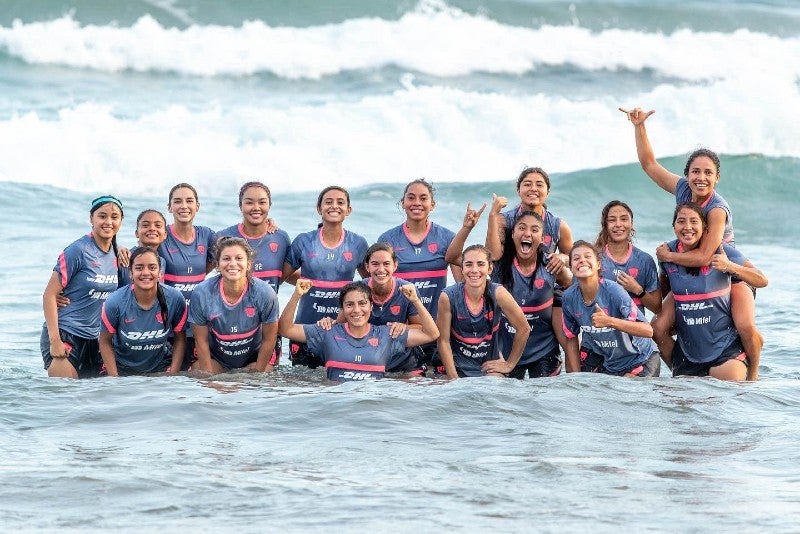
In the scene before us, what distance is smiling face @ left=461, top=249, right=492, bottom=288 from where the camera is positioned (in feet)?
32.3

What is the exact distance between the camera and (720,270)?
9.95m

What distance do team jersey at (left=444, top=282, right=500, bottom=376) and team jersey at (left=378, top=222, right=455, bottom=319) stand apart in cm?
41

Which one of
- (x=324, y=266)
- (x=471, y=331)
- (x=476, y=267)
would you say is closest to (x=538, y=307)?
(x=471, y=331)

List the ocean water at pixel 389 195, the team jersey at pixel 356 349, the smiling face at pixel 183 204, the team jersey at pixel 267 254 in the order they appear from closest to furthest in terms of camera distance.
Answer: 1. the ocean water at pixel 389 195
2. the team jersey at pixel 356 349
3. the smiling face at pixel 183 204
4. the team jersey at pixel 267 254

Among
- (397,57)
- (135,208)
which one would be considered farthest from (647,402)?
(397,57)

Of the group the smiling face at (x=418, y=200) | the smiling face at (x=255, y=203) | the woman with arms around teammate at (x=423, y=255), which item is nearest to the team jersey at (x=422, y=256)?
the woman with arms around teammate at (x=423, y=255)

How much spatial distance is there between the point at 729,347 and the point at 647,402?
51.7 inches

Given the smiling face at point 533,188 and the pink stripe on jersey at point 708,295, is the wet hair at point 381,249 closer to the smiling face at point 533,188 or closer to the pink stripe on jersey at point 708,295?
the smiling face at point 533,188

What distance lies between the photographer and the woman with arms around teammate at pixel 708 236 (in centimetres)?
991

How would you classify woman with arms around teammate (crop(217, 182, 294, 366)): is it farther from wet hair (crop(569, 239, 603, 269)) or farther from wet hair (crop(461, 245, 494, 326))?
wet hair (crop(569, 239, 603, 269))

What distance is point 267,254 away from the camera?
35.0 ft

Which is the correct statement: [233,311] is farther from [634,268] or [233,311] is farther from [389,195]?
[389,195]

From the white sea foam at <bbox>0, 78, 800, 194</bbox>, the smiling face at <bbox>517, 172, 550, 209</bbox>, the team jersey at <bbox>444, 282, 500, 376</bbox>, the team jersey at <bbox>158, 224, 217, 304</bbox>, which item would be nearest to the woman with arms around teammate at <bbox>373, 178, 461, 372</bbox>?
the team jersey at <bbox>444, 282, 500, 376</bbox>

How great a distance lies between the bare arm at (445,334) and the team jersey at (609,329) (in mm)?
954
